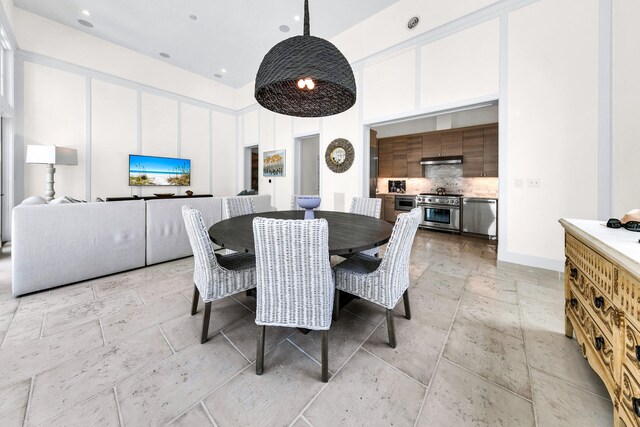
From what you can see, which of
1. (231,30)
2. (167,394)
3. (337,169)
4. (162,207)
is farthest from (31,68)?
(167,394)

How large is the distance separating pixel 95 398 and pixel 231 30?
17.3 ft

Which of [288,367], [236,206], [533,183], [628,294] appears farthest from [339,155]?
[628,294]

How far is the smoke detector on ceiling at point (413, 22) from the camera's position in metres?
3.53

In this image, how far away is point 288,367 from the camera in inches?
53.4

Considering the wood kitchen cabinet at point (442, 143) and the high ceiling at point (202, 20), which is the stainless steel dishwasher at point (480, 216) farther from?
the high ceiling at point (202, 20)

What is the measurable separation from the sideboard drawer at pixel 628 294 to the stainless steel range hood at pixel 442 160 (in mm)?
5082

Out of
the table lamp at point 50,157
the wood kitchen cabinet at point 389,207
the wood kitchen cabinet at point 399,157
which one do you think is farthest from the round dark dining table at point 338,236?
the wood kitchen cabinet at point 399,157

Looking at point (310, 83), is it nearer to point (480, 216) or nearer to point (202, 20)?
point (202, 20)

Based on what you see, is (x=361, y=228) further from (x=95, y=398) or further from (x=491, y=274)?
(x=491, y=274)

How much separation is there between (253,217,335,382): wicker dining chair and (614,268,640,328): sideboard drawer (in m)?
1.03

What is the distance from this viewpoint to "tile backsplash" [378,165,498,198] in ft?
17.9

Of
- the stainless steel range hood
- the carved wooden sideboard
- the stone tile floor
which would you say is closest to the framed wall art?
the stainless steel range hood

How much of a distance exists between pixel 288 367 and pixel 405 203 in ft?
17.9

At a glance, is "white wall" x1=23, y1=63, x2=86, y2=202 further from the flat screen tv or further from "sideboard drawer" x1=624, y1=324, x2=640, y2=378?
"sideboard drawer" x1=624, y1=324, x2=640, y2=378
